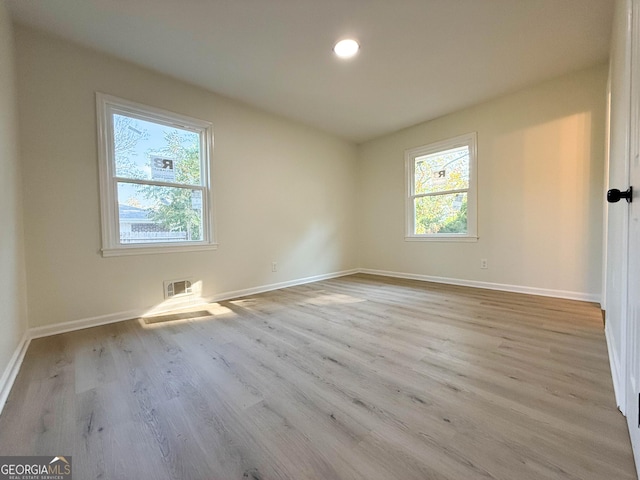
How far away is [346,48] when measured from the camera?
2459 millimetres

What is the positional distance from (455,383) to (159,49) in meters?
3.50

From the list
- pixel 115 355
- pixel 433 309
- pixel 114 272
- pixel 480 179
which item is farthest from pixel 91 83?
pixel 480 179

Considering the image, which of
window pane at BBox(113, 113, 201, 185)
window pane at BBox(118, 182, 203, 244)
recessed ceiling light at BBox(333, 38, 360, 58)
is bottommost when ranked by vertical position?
window pane at BBox(118, 182, 203, 244)

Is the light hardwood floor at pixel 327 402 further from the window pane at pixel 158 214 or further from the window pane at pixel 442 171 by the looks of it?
the window pane at pixel 442 171

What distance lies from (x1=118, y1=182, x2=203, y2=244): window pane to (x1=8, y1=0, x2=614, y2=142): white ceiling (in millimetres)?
1258

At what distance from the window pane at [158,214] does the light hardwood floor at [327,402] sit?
36.5 inches

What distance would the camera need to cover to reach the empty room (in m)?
1.09

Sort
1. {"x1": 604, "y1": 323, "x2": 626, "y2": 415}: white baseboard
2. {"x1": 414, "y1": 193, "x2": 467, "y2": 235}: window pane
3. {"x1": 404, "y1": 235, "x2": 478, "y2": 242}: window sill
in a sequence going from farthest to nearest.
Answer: {"x1": 414, "y1": 193, "x2": 467, "y2": 235}: window pane, {"x1": 404, "y1": 235, "x2": 478, "y2": 242}: window sill, {"x1": 604, "y1": 323, "x2": 626, "y2": 415}: white baseboard

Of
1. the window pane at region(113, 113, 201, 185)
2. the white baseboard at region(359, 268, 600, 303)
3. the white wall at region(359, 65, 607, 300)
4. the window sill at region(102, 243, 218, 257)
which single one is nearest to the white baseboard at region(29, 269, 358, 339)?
the window sill at region(102, 243, 218, 257)

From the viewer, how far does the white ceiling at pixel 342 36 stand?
2014 mm

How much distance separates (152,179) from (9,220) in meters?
1.19

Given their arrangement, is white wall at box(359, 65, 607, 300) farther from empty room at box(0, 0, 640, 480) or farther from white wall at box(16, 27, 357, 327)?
white wall at box(16, 27, 357, 327)

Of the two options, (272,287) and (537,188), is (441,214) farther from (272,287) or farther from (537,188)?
(272,287)

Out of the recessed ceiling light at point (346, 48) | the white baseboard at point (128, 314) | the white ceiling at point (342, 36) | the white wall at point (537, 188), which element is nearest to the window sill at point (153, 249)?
the white baseboard at point (128, 314)
